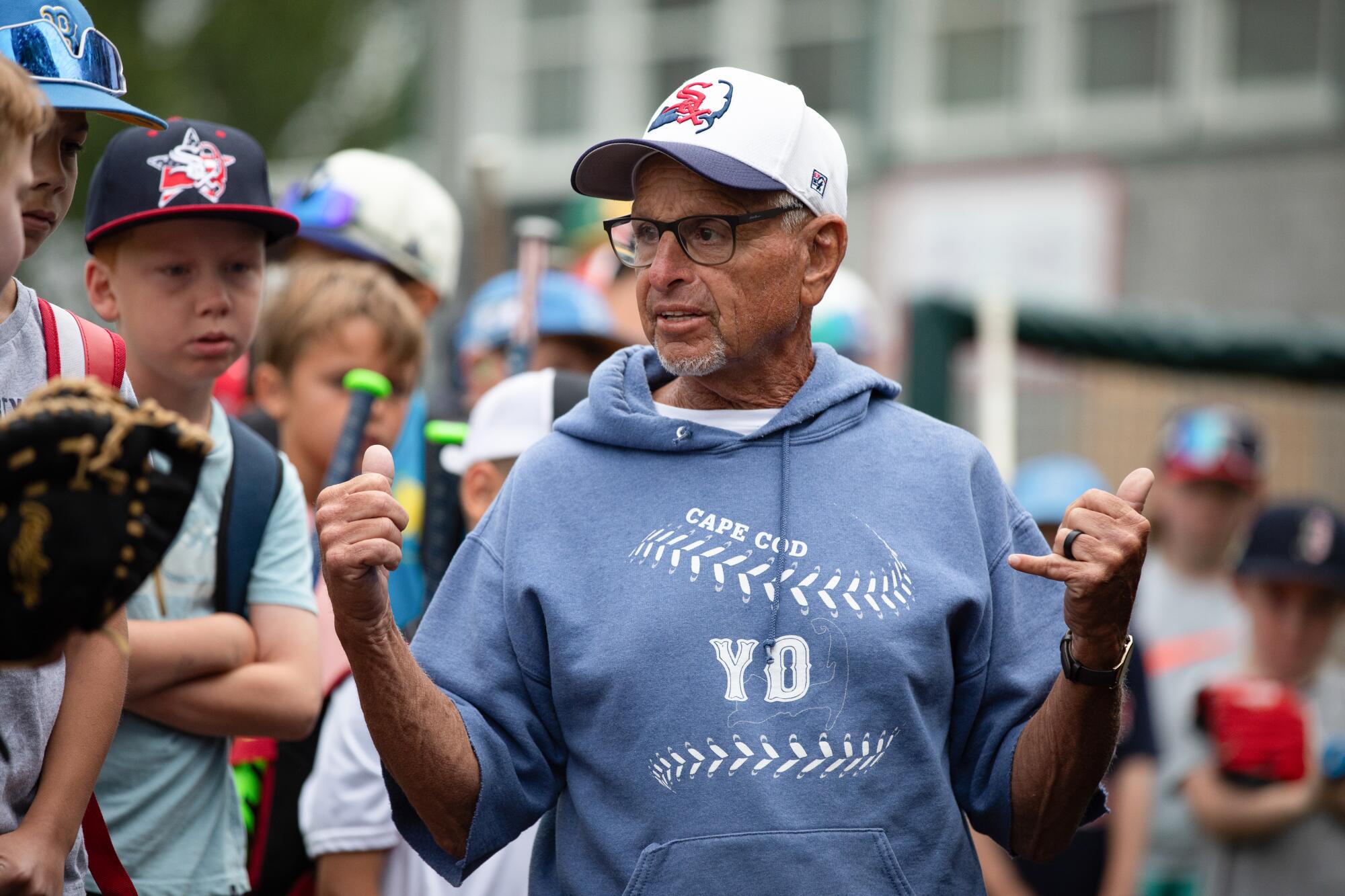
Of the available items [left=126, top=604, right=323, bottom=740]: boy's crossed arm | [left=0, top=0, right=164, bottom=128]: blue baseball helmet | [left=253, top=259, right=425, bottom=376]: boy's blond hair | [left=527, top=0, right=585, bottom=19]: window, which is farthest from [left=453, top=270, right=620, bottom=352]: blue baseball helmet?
[left=527, top=0, right=585, bottom=19]: window

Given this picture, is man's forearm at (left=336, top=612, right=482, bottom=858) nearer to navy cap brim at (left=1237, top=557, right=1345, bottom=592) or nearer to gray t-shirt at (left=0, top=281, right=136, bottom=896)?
gray t-shirt at (left=0, top=281, right=136, bottom=896)

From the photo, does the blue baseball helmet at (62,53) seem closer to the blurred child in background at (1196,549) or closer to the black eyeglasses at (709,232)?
the black eyeglasses at (709,232)

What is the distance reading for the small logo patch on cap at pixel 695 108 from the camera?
2.69 m

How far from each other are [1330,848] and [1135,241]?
10327 mm

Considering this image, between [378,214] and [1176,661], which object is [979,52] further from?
[378,214]

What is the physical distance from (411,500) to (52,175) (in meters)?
1.93

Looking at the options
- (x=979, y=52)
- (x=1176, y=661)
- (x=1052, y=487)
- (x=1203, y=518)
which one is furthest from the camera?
(x=979, y=52)

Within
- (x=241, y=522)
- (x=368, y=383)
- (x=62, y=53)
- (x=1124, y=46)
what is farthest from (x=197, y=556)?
(x=1124, y=46)

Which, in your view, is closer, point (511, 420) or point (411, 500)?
point (511, 420)

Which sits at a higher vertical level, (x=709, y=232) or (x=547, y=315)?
(x=709, y=232)

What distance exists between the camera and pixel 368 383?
11.8 ft

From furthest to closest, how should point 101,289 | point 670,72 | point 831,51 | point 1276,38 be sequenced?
point 670,72 → point 831,51 → point 1276,38 → point 101,289

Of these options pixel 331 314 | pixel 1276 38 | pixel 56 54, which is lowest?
pixel 331 314

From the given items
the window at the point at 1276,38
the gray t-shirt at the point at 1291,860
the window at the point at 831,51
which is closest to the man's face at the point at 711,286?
the gray t-shirt at the point at 1291,860
